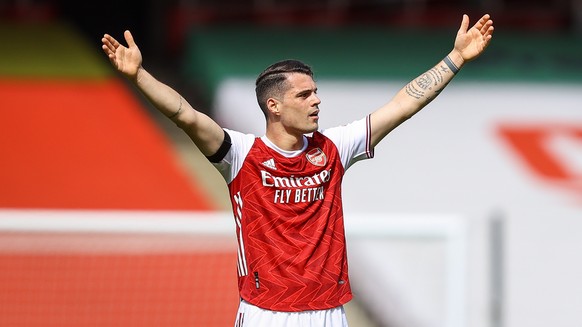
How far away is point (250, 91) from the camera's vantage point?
10.2 meters

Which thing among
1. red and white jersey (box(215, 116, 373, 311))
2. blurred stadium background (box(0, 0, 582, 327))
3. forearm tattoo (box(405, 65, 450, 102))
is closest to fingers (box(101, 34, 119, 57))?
red and white jersey (box(215, 116, 373, 311))

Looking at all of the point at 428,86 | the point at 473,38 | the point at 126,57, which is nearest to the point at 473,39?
the point at 473,38

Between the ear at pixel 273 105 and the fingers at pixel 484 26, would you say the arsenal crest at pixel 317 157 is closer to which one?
the ear at pixel 273 105

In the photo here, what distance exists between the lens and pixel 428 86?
4.13m

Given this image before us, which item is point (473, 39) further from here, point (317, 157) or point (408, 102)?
point (317, 157)

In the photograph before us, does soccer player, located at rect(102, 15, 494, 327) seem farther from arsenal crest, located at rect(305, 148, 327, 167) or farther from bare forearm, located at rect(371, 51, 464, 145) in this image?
bare forearm, located at rect(371, 51, 464, 145)

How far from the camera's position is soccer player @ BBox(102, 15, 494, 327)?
3.87m

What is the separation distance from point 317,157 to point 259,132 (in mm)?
5352

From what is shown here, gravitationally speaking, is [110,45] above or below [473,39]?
below

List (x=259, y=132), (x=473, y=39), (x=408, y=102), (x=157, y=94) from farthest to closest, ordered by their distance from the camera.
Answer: (x=259, y=132)
(x=473, y=39)
(x=408, y=102)
(x=157, y=94)

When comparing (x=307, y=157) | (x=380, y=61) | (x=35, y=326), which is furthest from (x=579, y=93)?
(x=307, y=157)

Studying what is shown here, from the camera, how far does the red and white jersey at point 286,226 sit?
153 inches

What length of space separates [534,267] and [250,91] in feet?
12.0

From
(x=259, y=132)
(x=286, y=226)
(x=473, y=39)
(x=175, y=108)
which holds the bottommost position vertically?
(x=286, y=226)
